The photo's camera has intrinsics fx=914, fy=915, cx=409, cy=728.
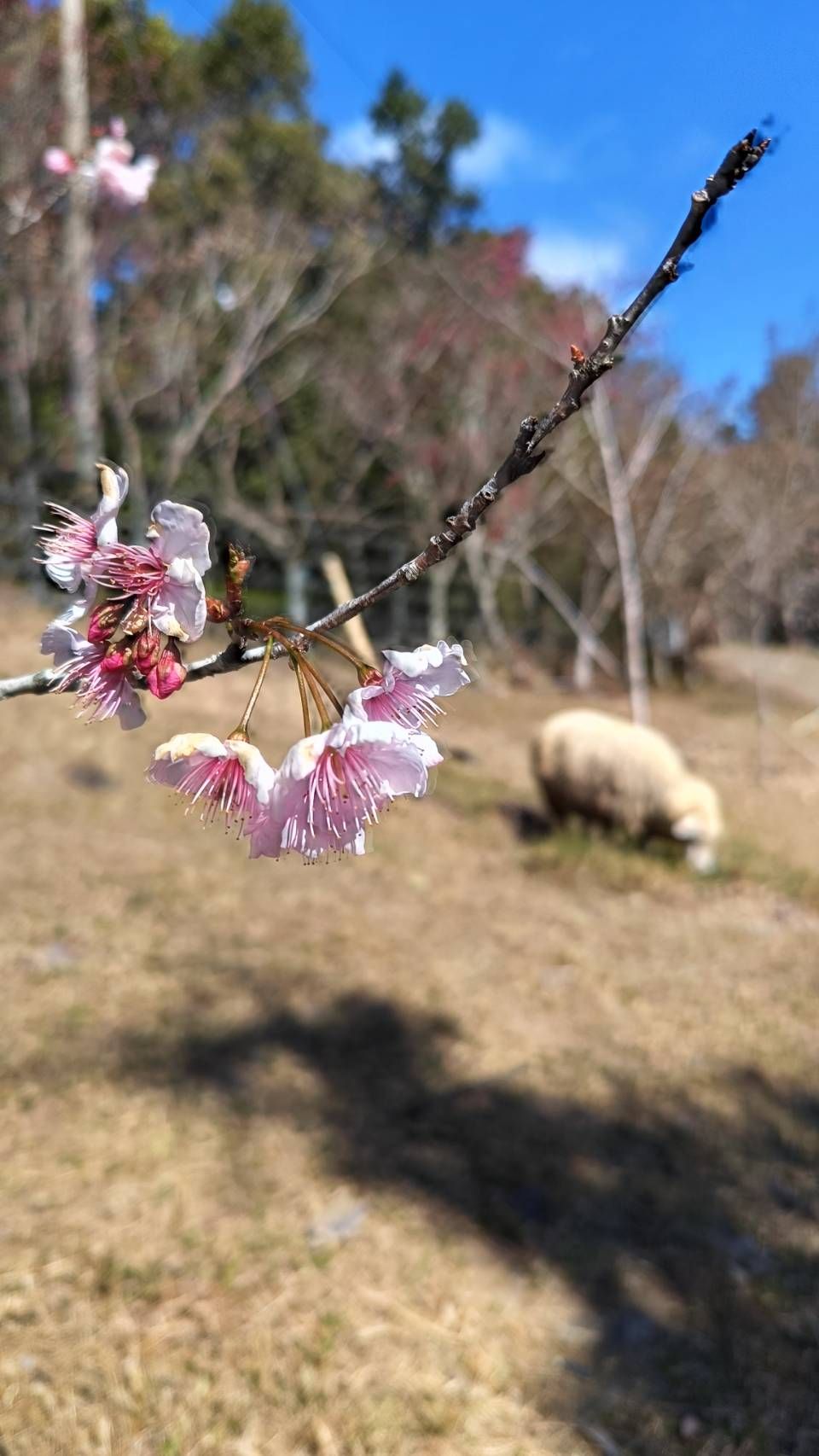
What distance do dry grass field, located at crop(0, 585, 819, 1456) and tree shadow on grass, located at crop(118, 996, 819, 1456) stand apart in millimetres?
12

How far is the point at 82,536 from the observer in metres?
1.00

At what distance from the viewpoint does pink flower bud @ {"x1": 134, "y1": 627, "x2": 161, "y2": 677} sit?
3.08ft

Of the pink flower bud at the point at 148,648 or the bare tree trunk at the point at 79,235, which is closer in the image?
the pink flower bud at the point at 148,648

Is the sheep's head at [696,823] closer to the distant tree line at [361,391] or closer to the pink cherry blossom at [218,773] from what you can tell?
the distant tree line at [361,391]

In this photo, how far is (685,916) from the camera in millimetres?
5562

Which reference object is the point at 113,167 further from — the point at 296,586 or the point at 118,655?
the point at 296,586

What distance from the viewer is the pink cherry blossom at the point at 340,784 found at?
942 mm

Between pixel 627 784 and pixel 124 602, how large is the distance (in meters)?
5.66

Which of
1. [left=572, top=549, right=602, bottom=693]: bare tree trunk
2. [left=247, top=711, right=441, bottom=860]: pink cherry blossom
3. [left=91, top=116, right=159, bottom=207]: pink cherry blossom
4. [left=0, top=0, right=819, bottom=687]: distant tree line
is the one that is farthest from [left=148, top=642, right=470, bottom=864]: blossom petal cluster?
[left=572, top=549, right=602, bottom=693]: bare tree trunk

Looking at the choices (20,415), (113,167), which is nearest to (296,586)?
(20,415)

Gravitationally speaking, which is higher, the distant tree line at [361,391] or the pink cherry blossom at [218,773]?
the distant tree line at [361,391]

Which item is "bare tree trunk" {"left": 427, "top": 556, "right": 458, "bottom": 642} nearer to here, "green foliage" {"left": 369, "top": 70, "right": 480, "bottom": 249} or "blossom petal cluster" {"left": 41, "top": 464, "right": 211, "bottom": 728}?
"green foliage" {"left": 369, "top": 70, "right": 480, "bottom": 249}

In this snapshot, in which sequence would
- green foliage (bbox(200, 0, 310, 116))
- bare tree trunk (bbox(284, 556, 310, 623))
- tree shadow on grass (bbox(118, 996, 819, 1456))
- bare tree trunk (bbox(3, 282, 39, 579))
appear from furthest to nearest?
1. green foliage (bbox(200, 0, 310, 116))
2. bare tree trunk (bbox(284, 556, 310, 623))
3. bare tree trunk (bbox(3, 282, 39, 579))
4. tree shadow on grass (bbox(118, 996, 819, 1456))

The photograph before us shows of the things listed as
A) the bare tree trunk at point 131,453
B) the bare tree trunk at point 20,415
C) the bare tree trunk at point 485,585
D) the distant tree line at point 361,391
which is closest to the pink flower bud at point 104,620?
the distant tree line at point 361,391
